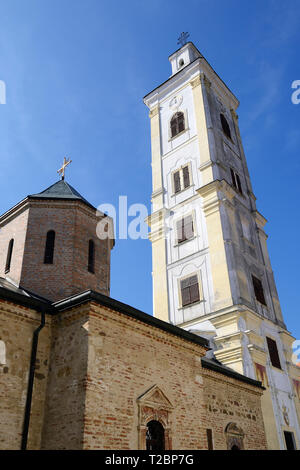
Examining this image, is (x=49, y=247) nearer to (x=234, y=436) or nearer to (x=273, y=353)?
(x=234, y=436)

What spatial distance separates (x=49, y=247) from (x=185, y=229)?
10.3m

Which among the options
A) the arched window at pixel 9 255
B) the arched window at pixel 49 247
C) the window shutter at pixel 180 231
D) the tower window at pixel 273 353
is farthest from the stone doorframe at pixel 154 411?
Answer: the window shutter at pixel 180 231

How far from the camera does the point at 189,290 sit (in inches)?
822

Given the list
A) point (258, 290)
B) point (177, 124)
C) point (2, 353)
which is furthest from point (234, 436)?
point (177, 124)

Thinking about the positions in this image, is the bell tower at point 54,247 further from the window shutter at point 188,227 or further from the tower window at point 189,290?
the window shutter at point 188,227

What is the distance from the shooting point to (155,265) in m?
23.1

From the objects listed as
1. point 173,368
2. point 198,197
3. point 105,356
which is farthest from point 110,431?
point 198,197

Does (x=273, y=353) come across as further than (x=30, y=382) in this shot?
Yes

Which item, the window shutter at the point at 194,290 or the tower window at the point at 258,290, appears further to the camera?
the tower window at the point at 258,290

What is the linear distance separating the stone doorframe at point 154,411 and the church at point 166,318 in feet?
0.12

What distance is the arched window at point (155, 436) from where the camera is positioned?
980 centimetres

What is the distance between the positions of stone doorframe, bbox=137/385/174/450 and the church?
0.12 ft

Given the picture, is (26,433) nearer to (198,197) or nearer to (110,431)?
(110,431)

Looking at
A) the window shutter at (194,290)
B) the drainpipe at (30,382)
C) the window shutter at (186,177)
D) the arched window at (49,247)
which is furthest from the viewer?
the window shutter at (186,177)
